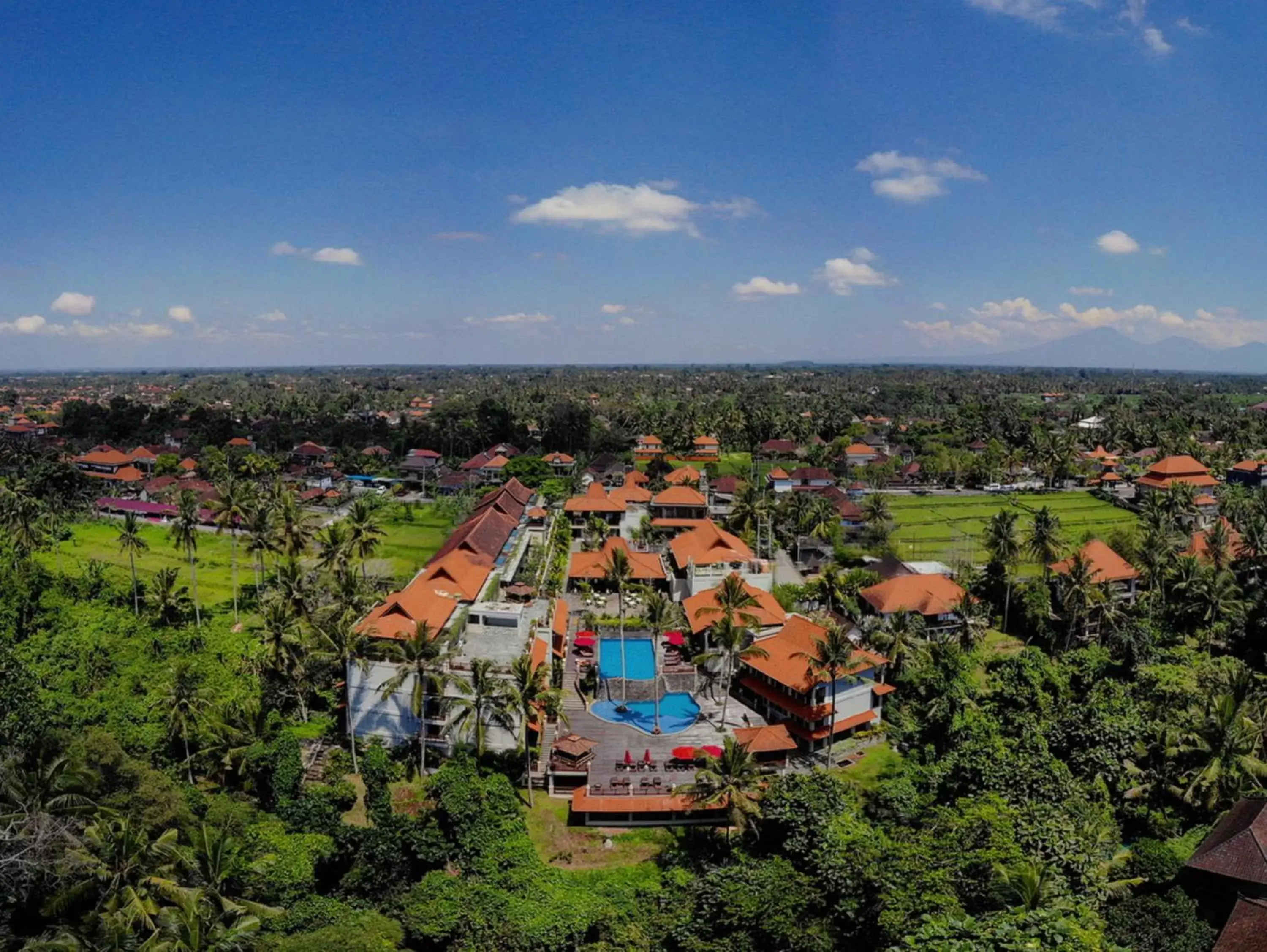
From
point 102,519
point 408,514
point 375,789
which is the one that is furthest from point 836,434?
point 375,789

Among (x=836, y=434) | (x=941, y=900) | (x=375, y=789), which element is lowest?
(x=375, y=789)

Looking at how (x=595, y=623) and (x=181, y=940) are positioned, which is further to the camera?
(x=595, y=623)

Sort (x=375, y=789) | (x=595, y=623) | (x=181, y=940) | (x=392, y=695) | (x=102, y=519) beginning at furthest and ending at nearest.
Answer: (x=102, y=519), (x=595, y=623), (x=392, y=695), (x=375, y=789), (x=181, y=940)

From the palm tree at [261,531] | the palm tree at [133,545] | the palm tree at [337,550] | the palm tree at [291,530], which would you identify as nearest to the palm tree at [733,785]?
the palm tree at [337,550]

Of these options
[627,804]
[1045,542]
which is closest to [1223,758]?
[1045,542]

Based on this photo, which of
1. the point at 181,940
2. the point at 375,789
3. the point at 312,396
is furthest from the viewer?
the point at 312,396

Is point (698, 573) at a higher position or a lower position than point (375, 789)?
higher

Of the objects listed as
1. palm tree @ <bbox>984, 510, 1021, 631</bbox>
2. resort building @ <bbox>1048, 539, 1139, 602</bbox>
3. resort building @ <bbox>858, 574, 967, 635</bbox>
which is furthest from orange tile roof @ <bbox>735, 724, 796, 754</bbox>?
resort building @ <bbox>1048, 539, 1139, 602</bbox>

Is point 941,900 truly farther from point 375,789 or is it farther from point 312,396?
point 312,396
